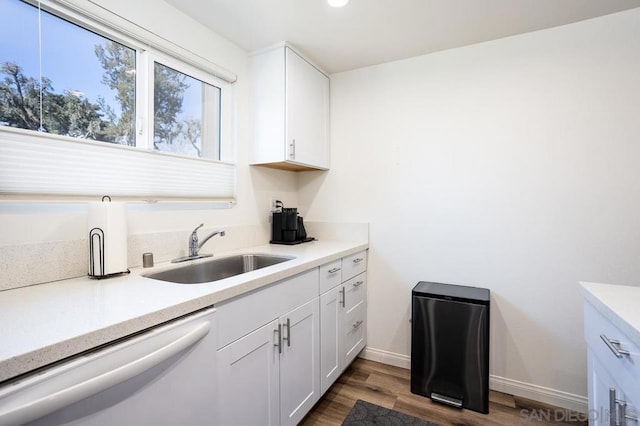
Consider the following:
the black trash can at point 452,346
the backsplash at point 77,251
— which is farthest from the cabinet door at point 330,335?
the backsplash at point 77,251

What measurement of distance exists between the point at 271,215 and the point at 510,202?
5.79ft

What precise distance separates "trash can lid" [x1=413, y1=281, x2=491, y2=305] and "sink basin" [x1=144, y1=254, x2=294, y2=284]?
0.96 metres

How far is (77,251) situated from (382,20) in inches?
81.1

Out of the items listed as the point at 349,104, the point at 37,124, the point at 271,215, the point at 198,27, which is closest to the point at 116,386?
the point at 37,124

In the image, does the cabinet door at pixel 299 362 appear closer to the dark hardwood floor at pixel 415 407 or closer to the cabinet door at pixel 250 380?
the cabinet door at pixel 250 380

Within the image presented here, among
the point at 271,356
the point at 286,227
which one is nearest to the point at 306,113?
the point at 286,227

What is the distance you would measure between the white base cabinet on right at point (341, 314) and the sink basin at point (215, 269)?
0.34 m

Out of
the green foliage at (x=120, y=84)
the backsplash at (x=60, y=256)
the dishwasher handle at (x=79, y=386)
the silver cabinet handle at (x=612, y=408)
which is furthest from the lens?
the green foliage at (x=120, y=84)

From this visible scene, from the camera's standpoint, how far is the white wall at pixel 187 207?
121 centimetres

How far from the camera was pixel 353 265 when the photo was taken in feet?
7.44

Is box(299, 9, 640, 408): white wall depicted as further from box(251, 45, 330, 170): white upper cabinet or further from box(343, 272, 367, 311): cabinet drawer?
box(251, 45, 330, 170): white upper cabinet

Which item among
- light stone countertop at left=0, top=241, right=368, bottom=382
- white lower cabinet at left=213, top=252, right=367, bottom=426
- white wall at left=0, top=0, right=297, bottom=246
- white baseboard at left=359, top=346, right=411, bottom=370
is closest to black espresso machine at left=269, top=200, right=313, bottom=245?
white wall at left=0, top=0, right=297, bottom=246

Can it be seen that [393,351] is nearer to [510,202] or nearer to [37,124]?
[510,202]

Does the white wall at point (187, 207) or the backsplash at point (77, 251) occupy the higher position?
the white wall at point (187, 207)
